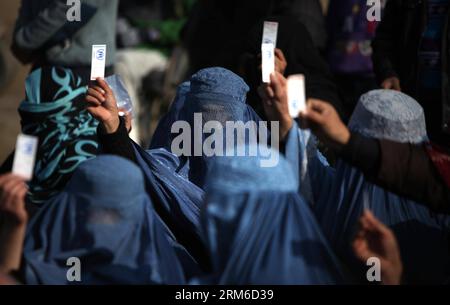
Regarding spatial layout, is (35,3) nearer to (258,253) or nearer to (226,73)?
(226,73)

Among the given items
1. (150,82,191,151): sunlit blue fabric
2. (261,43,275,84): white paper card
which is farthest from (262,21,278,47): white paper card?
(150,82,191,151): sunlit blue fabric

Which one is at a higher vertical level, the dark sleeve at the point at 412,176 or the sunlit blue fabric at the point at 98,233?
the dark sleeve at the point at 412,176

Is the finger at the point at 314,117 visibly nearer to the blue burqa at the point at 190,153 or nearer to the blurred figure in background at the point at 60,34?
the blue burqa at the point at 190,153

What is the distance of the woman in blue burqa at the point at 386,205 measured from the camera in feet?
8.68

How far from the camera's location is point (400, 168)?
2.40 meters

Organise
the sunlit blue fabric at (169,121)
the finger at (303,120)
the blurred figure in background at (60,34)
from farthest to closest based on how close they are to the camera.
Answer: the blurred figure in background at (60,34) < the sunlit blue fabric at (169,121) < the finger at (303,120)

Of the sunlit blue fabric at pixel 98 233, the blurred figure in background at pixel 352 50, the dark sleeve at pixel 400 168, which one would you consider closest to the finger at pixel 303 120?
the dark sleeve at pixel 400 168

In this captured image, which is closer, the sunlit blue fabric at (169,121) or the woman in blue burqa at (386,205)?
the woman in blue burqa at (386,205)

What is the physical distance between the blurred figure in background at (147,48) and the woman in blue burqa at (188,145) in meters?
3.25

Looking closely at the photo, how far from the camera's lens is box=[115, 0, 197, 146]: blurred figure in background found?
7324mm

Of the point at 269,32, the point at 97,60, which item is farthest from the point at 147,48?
the point at 269,32

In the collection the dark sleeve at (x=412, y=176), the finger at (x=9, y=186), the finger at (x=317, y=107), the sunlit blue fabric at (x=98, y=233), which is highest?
the finger at (x=317, y=107)

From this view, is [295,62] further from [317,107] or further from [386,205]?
[317,107]
